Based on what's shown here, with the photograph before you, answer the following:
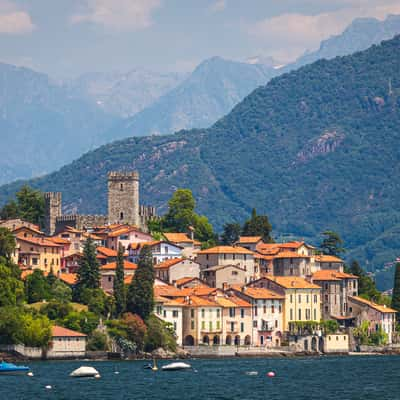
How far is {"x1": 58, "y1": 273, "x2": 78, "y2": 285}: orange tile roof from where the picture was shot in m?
155

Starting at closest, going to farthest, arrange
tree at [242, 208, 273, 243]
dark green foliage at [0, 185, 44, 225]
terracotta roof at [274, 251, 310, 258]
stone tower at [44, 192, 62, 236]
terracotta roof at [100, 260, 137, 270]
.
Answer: terracotta roof at [100, 260, 137, 270], terracotta roof at [274, 251, 310, 258], stone tower at [44, 192, 62, 236], dark green foliage at [0, 185, 44, 225], tree at [242, 208, 273, 243]

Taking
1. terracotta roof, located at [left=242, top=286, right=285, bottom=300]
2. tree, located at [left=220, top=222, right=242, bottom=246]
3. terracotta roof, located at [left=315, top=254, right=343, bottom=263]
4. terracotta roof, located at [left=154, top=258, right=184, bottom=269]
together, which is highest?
tree, located at [left=220, top=222, right=242, bottom=246]

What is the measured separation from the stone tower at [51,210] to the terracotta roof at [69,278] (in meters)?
24.1

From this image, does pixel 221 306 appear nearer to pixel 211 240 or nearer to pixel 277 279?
pixel 277 279

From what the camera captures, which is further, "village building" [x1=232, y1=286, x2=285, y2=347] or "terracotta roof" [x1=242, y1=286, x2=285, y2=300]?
"terracotta roof" [x1=242, y1=286, x2=285, y2=300]

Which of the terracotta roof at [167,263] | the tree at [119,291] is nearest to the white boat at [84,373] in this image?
the tree at [119,291]

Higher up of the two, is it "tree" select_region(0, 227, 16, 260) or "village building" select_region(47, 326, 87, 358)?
"tree" select_region(0, 227, 16, 260)

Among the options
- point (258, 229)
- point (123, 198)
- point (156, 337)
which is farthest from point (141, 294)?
point (123, 198)

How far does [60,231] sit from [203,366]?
4750 centimetres

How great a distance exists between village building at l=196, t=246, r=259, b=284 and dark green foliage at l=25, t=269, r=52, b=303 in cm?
2365

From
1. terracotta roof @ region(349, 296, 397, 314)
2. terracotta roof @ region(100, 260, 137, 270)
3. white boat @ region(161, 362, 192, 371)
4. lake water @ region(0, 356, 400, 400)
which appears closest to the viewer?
lake water @ region(0, 356, 400, 400)

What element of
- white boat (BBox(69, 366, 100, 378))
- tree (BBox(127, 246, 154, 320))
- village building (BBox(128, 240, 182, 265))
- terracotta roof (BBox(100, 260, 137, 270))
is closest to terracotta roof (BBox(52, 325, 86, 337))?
tree (BBox(127, 246, 154, 320))

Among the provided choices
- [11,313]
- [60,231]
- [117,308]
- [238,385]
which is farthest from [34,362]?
[60,231]

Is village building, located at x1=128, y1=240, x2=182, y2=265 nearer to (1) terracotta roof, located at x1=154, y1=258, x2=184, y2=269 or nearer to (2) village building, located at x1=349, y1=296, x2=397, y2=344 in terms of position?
(1) terracotta roof, located at x1=154, y1=258, x2=184, y2=269
